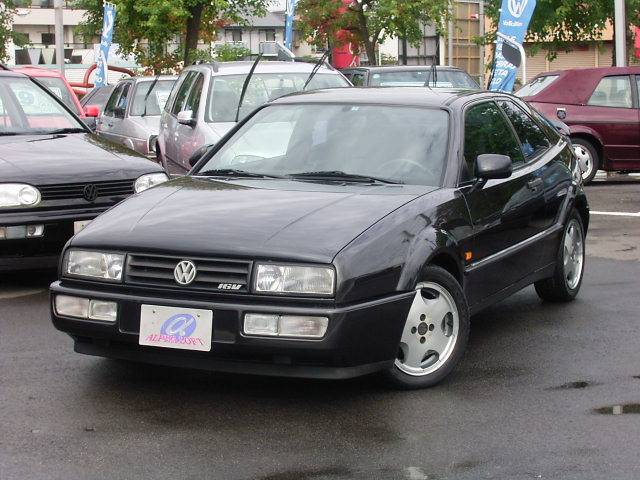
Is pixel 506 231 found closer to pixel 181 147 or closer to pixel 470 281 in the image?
pixel 470 281

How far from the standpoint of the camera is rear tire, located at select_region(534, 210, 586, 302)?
25.7ft

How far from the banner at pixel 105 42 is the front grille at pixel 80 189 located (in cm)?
2233

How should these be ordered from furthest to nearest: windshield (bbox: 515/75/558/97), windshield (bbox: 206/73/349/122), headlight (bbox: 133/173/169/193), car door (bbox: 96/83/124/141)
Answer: car door (bbox: 96/83/124/141) → windshield (bbox: 515/75/558/97) → windshield (bbox: 206/73/349/122) → headlight (bbox: 133/173/169/193)

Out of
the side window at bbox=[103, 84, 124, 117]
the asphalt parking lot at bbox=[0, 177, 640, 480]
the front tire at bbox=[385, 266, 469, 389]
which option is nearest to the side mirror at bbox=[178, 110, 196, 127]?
the asphalt parking lot at bbox=[0, 177, 640, 480]

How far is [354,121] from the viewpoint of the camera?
22.1 feet

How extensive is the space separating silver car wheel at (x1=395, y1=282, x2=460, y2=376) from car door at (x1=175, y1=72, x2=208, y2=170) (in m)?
6.81

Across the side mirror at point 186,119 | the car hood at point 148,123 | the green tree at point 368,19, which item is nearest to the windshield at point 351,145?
the side mirror at point 186,119

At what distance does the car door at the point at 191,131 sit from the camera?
1262 cm

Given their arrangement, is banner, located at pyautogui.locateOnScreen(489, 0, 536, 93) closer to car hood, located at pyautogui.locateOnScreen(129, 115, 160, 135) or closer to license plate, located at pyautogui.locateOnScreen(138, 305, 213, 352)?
car hood, located at pyautogui.locateOnScreen(129, 115, 160, 135)

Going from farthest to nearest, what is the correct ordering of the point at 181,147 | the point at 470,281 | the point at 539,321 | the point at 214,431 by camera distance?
1. the point at 181,147
2. the point at 539,321
3. the point at 470,281
4. the point at 214,431

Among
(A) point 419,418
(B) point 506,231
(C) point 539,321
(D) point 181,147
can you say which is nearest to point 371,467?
(A) point 419,418

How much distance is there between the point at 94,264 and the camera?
5652mm

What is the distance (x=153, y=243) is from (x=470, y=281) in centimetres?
169

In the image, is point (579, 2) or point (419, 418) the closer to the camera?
point (419, 418)
